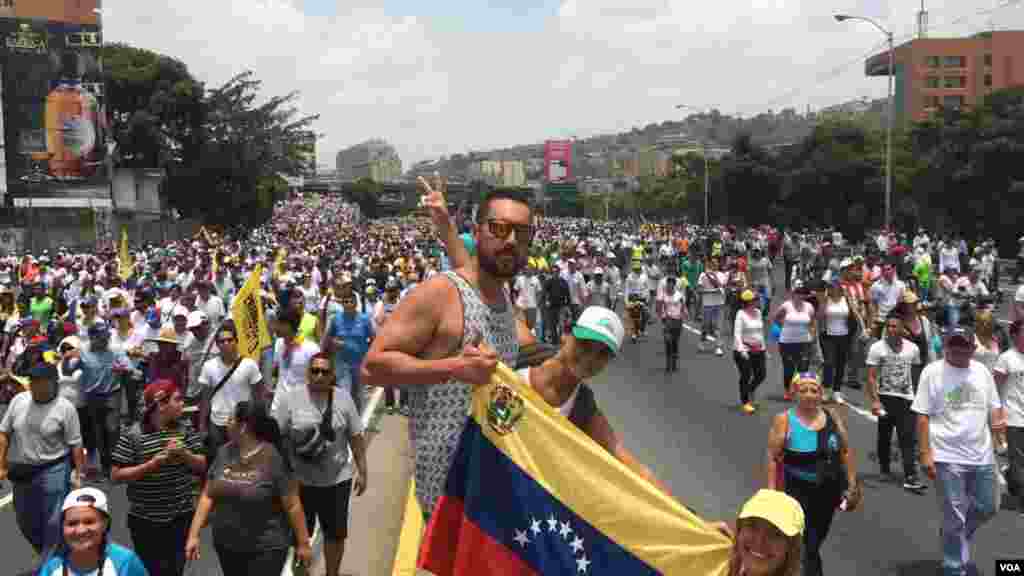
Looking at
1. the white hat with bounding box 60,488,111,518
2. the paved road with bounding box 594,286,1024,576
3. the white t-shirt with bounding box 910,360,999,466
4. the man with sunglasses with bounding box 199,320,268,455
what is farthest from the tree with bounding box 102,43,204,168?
the white hat with bounding box 60,488,111,518

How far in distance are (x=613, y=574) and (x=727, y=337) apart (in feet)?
57.8

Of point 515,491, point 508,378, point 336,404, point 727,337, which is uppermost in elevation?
point 508,378

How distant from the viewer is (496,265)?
10.9ft

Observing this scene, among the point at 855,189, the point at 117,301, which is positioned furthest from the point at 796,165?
the point at 117,301

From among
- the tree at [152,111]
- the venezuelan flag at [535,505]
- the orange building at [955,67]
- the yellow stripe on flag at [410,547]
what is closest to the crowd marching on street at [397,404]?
the venezuelan flag at [535,505]

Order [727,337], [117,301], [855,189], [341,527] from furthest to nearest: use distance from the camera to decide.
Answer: [855,189] < [727,337] < [117,301] < [341,527]

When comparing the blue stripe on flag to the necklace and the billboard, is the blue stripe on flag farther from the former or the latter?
the billboard

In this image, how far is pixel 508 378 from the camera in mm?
3254

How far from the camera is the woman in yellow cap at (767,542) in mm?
3338

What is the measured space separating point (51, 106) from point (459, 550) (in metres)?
56.0

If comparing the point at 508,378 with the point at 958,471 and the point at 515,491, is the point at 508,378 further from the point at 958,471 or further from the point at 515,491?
the point at 958,471

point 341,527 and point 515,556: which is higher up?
point 515,556

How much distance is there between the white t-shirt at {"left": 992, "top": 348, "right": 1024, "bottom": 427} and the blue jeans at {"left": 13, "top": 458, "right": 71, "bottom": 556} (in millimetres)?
6599

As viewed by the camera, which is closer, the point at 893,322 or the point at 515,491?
the point at 515,491
